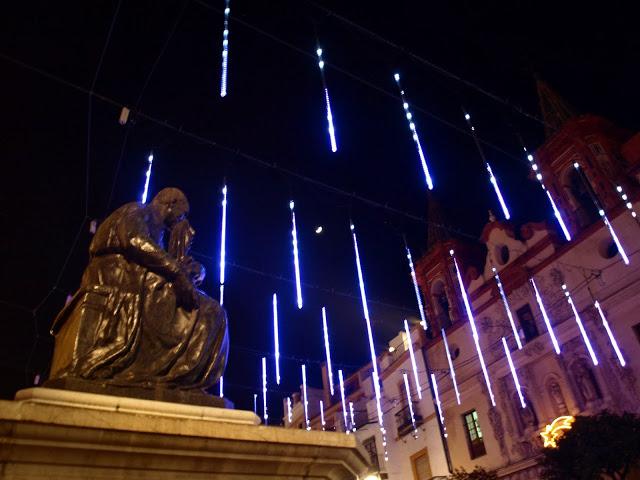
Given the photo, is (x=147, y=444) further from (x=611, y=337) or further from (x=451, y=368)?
(x=451, y=368)

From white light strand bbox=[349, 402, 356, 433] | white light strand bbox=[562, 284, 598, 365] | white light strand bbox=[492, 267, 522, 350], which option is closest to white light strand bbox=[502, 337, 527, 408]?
white light strand bbox=[492, 267, 522, 350]

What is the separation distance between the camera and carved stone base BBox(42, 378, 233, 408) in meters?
3.11

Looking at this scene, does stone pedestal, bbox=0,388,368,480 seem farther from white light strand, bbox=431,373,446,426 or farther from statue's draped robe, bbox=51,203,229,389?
white light strand, bbox=431,373,446,426

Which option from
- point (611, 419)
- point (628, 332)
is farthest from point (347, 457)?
point (628, 332)

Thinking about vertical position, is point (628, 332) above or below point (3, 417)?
above

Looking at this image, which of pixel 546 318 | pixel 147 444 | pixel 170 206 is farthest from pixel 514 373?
pixel 147 444

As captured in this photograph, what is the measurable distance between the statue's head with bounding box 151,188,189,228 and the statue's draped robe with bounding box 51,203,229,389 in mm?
299

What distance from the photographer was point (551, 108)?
72.7 feet

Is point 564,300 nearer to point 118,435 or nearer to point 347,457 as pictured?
point 347,457

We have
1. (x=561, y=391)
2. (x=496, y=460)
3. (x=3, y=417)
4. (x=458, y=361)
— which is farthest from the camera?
(x=458, y=361)

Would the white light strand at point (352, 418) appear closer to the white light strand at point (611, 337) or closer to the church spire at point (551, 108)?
the white light strand at point (611, 337)

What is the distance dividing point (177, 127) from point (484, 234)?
18.0 meters

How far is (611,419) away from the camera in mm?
12797

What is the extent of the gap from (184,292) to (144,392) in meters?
0.87
